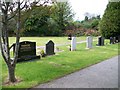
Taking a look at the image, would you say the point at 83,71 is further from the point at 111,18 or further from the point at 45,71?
the point at 111,18

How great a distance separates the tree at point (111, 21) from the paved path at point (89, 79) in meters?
18.5

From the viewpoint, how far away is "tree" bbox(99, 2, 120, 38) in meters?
28.2

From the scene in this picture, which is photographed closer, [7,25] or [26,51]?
[7,25]

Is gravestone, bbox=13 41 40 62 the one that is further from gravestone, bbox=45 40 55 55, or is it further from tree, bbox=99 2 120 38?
tree, bbox=99 2 120 38

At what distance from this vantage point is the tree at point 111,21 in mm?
28203

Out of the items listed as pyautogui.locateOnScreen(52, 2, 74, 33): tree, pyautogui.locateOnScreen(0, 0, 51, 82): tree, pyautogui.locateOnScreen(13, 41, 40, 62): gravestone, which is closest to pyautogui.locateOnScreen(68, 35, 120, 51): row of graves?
pyautogui.locateOnScreen(13, 41, 40, 62): gravestone

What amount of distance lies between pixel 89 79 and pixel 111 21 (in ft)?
68.2

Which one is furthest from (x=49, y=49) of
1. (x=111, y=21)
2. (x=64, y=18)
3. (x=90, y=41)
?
(x=64, y=18)

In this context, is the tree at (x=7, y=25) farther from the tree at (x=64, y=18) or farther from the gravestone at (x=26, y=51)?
the tree at (x=64, y=18)

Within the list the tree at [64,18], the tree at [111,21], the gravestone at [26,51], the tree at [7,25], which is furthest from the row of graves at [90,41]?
the tree at [64,18]

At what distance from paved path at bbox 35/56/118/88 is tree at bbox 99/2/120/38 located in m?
18.5

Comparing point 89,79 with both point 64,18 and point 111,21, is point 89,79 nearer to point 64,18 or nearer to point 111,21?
point 111,21

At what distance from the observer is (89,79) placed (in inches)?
338

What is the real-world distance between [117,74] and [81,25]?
126 feet
